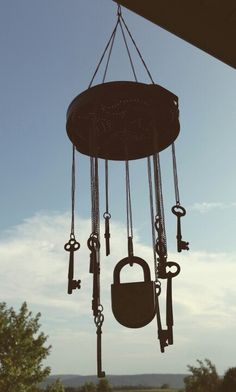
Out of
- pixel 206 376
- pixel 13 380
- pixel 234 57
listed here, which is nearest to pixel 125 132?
pixel 234 57

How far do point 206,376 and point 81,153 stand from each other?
2667cm

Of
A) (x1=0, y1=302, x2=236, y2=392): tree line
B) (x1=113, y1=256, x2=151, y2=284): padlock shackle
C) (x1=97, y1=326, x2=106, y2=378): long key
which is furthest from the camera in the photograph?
(x1=0, y1=302, x2=236, y2=392): tree line

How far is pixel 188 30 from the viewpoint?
2742 mm

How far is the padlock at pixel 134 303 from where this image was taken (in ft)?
11.1

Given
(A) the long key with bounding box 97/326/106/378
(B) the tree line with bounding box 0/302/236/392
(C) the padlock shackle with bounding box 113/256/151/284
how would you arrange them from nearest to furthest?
(A) the long key with bounding box 97/326/106/378 < (C) the padlock shackle with bounding box 113/256/151/284 < (B) the tree line with bounding box 0/302/236/392

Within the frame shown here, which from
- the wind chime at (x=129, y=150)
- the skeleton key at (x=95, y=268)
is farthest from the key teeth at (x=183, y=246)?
Answer: the skeleton key at (x=95, y=268)

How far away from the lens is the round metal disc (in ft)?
12.7

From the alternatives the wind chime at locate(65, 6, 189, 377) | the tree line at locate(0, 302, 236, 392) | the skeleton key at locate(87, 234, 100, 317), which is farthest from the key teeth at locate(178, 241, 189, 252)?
the tree line at locate(0, 302, 236, 392)

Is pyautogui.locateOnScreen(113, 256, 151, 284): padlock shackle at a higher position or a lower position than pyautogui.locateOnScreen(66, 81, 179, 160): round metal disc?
lower

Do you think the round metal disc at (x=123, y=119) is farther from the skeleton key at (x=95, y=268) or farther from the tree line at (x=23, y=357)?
the tree line at (x=23, y=357)

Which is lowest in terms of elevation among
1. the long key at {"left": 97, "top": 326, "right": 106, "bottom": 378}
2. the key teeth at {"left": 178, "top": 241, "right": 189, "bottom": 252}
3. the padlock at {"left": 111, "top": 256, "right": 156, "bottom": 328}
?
the long key at {"left": 97, "top": 326, "right": 106, "bottom": 378}

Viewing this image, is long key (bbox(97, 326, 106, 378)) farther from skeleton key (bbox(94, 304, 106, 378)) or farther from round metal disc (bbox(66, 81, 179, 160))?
round metal disc (bbox(66, 81, 179, 160))

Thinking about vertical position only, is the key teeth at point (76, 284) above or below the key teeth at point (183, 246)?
below

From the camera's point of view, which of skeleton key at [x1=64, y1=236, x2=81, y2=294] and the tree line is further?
the tree line
